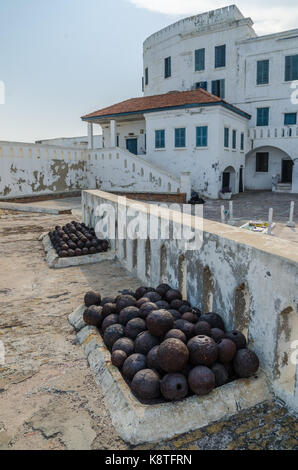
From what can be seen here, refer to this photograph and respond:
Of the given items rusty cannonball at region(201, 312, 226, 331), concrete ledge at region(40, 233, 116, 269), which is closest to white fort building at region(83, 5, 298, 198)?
concrete ledge at region(40, 233, 116, 269)

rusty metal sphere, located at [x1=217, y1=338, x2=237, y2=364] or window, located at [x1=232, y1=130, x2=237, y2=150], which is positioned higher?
window, located at [x1=232, y1=130, x2=237, y2=150]

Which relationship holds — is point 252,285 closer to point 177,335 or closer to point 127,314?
point 177,335

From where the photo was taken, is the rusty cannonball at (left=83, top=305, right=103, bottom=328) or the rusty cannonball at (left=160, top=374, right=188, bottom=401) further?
the rusty cannonball at (left=83, top=305, right=103, bottom=328)

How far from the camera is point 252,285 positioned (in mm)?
3016

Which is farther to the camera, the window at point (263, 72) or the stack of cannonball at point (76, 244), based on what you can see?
the window at point (263, 72)

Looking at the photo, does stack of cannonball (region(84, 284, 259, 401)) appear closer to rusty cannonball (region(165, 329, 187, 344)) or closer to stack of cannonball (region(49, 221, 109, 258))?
rusty cannonball (region(165, 329, 187, 344))

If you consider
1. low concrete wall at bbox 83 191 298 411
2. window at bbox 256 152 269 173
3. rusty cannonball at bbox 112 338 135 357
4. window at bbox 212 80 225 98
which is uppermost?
window at bbox 212 80 225 98

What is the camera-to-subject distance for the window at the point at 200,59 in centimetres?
3148

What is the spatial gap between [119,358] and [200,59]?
33513 mm

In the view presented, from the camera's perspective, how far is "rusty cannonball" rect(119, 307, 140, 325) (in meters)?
3.59

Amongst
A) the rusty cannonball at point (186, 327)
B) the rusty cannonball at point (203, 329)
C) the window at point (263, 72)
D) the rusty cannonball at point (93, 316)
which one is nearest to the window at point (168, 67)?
the window at point (263, 72)

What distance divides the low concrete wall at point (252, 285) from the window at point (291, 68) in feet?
95.0

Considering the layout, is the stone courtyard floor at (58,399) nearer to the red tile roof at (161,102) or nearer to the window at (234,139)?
the red tile roof at (161,102)

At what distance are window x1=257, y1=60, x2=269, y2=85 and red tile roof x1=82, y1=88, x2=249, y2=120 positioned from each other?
524 centimetres
